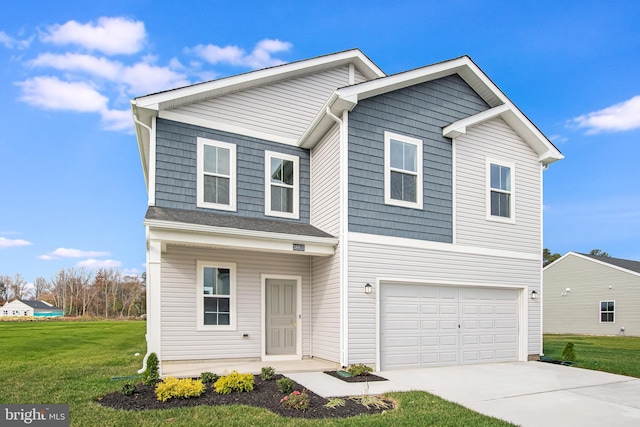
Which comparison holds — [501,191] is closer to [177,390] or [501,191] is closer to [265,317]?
[265,317]

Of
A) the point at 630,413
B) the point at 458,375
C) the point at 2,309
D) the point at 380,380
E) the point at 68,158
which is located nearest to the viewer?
the point at 630,413

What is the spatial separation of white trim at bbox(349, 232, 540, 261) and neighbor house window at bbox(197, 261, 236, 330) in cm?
314

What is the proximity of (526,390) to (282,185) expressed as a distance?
275 inches

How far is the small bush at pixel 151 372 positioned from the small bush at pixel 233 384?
1.09 m

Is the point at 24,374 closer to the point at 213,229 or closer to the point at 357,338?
the point at 213,229

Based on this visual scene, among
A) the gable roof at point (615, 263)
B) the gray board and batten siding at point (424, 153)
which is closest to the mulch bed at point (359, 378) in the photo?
the gray board and batten siding at point (424, 153)

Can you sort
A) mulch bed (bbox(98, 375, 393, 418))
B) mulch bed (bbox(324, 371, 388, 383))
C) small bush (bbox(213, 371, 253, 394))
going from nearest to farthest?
mulch bed (bbox(98, 375, 393, 418)) → small bush (bbox(213, 371, 253, 394)) → mulch bed (bbox(324, 371, 388, 383))

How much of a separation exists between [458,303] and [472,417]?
5.26m

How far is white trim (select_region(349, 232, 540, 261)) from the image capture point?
10.0 m

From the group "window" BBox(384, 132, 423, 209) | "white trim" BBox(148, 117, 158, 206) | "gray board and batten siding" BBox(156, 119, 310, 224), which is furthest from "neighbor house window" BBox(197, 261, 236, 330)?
"window" BBox(384, 132, 423, 209)

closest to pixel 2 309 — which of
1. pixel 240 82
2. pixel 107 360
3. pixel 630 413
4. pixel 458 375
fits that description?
pixel 107 360

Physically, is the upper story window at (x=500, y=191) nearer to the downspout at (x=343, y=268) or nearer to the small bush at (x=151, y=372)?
the downspout at (x=343, y=268)

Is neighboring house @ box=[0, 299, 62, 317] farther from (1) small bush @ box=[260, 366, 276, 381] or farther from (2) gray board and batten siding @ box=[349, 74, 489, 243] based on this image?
(2) gray board and batten siding @ box=[349, 74, 489, 243]

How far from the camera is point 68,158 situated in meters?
19.4
